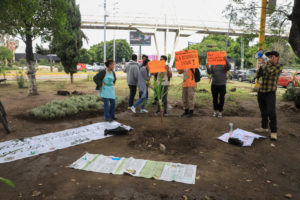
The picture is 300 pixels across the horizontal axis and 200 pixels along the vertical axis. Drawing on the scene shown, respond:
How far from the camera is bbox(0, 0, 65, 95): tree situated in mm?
7229

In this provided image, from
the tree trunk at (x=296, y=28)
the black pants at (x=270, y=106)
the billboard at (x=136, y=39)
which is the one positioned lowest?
the black pants at (x=270, y=106)

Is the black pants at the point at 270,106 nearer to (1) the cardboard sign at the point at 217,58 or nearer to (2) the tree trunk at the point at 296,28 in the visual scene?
(1) the cardboard sign at the point at 217,58

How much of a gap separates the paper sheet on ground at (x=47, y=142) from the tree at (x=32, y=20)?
4.67 m

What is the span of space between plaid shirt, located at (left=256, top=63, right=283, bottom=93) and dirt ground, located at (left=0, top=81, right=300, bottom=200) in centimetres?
109

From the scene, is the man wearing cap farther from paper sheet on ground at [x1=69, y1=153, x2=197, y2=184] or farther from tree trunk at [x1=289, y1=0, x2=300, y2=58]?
tree trunk at [x1=289, y1=0, x2=300, y2=58]

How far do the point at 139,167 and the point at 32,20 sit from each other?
7.42 m

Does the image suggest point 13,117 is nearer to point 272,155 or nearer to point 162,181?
point 162,181

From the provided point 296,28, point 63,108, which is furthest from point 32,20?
point 296,28

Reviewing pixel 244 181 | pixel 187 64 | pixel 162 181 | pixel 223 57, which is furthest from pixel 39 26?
pixel 244 181

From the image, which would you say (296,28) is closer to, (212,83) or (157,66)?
(212,83)

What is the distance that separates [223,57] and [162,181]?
3909mm

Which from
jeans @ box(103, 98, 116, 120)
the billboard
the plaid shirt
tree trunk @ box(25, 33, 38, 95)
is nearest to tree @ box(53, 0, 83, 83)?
tree trunk @ box(25, 33, 38, 95)

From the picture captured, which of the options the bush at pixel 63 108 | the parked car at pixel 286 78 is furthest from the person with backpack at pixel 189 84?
the parked car at pixel 286 78

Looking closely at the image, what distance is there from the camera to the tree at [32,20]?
7.23 metres
